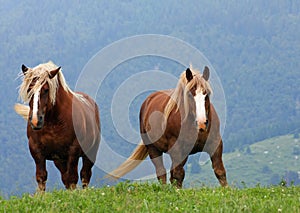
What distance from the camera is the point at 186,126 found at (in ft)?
48.2

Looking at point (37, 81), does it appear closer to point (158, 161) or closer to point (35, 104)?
point (35, 104)

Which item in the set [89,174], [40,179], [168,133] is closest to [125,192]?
[40,179]

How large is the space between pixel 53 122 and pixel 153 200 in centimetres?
582

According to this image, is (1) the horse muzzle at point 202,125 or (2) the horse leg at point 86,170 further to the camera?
(2) the horse leg at point 86,170

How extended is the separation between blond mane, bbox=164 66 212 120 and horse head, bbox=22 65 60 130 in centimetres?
308

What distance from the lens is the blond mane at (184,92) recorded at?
544 inches

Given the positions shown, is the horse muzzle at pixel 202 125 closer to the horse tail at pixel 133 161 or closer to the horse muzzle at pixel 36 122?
the horse muzzle at pixel 36 122

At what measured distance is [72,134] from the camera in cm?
1453

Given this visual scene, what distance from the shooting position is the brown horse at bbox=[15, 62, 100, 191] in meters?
13.4

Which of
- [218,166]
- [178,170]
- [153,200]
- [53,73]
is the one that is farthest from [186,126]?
[153,200]

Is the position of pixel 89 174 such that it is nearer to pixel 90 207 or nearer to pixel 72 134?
pixel 72 134

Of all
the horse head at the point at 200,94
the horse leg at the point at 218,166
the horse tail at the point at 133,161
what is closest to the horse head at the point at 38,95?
the horse head at the point at 200,94

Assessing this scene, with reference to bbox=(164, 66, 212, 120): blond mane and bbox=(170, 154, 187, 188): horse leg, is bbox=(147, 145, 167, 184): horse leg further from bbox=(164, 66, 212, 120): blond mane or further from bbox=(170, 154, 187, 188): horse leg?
bbox=(170, 154, 187, 188): horse leg

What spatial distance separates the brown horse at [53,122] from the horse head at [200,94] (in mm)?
3063
